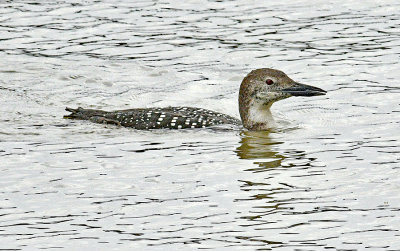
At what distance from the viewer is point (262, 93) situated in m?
13.3

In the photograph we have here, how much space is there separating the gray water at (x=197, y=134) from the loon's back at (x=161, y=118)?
0.51 ft

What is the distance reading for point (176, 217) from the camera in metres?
9.01

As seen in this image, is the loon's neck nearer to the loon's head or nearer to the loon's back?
the loon's head

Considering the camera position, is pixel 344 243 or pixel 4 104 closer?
pixel 344 243

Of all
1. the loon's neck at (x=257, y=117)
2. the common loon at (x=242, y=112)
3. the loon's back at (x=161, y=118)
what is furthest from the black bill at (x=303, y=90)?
the loon's back at (x=161, y=118)

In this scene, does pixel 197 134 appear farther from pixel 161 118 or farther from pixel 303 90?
pixel 303 90

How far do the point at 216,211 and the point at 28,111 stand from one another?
5867 millimetres

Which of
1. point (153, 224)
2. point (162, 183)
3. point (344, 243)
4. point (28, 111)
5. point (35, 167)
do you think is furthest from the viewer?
point (28, 111)

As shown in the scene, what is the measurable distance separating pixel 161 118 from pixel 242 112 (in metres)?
1.19

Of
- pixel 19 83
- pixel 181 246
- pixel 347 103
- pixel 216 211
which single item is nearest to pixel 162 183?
pixel 216 211

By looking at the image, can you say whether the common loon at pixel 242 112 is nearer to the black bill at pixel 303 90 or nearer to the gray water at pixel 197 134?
the black bill at pixel 303 90

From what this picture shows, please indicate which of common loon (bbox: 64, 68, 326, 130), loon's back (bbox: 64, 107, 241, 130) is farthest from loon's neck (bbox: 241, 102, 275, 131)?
loon's back (bbox: 64, 107, 241, 130)

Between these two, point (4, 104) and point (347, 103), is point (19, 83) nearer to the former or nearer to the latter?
point (4, 104)

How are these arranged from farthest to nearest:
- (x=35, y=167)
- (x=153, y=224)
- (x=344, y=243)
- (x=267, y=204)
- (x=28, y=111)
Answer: (x=28, y=111) < (x=35, y=167) < (x=267, y=204) < (x=153, y=224) < (x=344, y=243)
